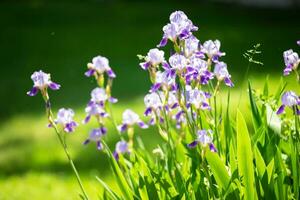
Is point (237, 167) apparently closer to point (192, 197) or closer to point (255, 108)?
point (192, 197)

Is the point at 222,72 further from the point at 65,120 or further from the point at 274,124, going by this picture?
the point at 65,120

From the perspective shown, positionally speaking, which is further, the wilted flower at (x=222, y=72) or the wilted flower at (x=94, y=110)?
the wilted flower at (x=94, y=110)

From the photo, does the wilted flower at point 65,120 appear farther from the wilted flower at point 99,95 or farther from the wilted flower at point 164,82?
the wilted flower at point 164,82

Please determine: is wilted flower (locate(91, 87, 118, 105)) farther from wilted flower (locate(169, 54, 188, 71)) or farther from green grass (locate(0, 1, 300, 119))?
green grass (locate(0, 1, 300, 119))

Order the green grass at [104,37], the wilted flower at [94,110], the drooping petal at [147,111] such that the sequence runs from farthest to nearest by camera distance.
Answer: the green grass at [104,37] < the wilted flower at [94,110] < the drooping petal at [147,111]

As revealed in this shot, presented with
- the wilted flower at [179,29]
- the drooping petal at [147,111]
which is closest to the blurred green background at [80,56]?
the drooping petal at [147,111]

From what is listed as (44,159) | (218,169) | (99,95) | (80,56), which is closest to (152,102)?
(99,95)

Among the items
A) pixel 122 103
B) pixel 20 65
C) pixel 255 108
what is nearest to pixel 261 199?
pixel 255 108
